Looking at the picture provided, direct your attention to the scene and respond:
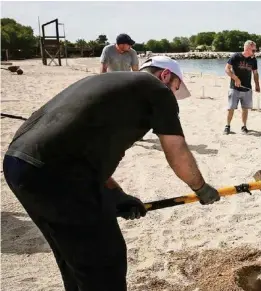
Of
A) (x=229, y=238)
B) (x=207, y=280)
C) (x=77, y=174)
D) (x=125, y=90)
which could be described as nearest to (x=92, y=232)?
(x=77, y=174)

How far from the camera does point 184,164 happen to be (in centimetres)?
191

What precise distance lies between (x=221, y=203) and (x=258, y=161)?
155cm

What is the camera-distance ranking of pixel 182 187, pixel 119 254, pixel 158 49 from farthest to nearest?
pixel 158 49
pixel 182 187
pixel 119 254

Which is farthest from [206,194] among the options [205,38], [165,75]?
[205,38]

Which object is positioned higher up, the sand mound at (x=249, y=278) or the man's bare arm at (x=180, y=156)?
the man's bare arm at (x=180, y=156)

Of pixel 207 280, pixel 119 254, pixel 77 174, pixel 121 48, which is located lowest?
pixel 207 280

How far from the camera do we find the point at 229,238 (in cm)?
339

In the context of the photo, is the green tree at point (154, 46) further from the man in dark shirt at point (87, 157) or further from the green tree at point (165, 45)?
the man in dark shirt at point (87, 157)

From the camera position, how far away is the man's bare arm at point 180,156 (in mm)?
1841

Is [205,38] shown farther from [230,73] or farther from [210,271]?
[210,271]

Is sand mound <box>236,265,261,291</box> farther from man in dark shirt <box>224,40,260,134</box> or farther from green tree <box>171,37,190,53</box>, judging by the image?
green tree <box>171,37,190,53</box>

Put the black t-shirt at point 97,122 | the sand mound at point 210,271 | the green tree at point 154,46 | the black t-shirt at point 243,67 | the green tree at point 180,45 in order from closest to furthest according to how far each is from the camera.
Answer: the black t-shirt at point 97,122
the sand mound at point 210,271
the black t-shirt at point 243,67
the green tree at point 154,46
the green tree at point 180,45

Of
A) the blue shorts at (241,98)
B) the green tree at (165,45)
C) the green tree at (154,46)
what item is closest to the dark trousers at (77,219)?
the blue shorts at (241,98)

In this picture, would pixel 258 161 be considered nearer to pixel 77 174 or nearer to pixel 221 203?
pixel 221 203
